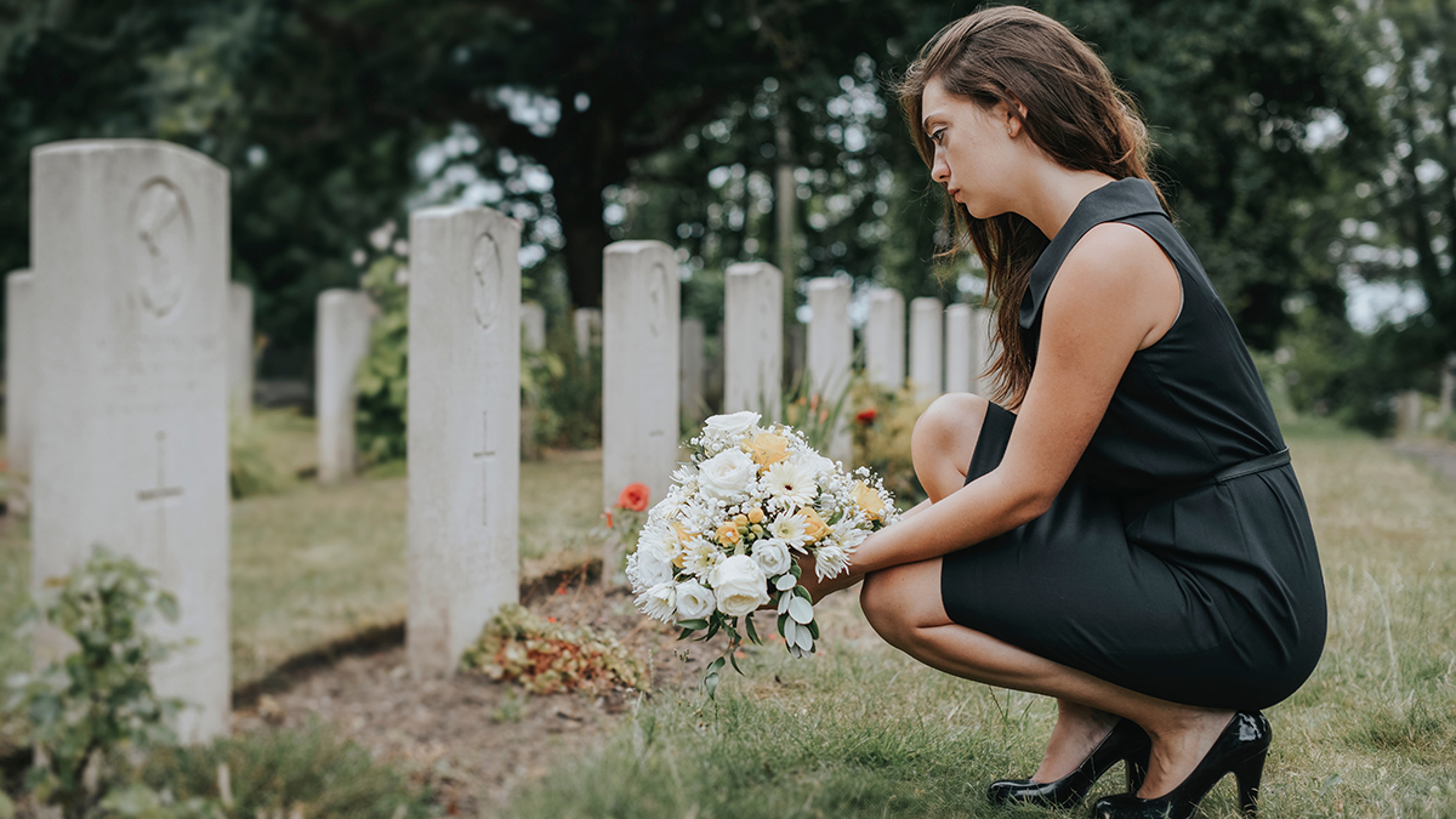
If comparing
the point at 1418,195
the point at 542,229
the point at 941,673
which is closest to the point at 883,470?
the point at 941,673

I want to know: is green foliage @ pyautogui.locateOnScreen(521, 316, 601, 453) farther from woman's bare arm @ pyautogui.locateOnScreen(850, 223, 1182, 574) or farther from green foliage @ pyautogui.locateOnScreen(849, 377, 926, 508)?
woman's bare arm @ pyautogui.locateOnScreen(850, 223, 1182, 574)

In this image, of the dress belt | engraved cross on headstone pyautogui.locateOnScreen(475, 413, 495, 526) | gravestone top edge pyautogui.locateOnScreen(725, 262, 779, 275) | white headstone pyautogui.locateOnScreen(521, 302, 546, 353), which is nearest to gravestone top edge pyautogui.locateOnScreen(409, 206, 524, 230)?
engraved cross on headstone pyautogui.locateOnScreen(475, 413, 495, 526)

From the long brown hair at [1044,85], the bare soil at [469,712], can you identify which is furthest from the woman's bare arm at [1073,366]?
the bare soil at [469,712]

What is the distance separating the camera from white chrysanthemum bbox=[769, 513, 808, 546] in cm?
206

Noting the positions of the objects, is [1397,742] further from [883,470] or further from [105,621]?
[883,470]

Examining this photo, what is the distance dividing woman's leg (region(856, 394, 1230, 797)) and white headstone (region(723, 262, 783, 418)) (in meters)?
2.85

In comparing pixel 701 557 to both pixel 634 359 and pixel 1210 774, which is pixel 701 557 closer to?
pixel 1210 774

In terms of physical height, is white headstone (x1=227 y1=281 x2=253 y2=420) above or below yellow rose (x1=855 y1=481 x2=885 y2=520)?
above

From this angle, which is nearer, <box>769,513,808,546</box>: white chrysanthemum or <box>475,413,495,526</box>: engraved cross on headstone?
<box>769,513,808,546</box>: white chrysanthemum

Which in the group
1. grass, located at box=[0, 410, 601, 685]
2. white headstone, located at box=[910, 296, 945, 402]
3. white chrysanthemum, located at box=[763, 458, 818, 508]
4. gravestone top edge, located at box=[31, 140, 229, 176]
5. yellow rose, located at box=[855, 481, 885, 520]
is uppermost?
gravestone top edge, located at box=[31, 140, 229, 176]

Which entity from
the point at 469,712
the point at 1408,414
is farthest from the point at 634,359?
the point at 1408,414

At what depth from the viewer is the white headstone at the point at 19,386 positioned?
18.9ft

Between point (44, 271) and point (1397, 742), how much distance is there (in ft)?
10.3

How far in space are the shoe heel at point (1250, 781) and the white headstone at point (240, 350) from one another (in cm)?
561
